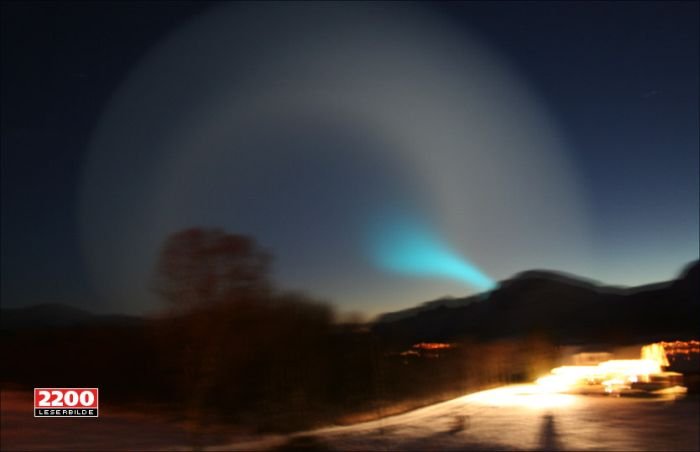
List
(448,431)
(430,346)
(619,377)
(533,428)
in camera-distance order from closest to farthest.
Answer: (448,431), (533,428), (619,377), (430,346)

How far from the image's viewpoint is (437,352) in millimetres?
42562

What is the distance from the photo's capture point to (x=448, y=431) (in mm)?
18484

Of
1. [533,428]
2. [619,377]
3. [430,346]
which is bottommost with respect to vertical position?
[533,428]

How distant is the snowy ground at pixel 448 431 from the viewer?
538 inches

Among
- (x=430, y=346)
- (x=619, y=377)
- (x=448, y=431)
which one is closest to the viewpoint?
(x=448, y=431)

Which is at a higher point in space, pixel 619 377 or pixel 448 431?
pixel 619 377

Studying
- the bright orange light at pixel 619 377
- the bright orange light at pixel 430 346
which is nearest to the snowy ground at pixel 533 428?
the bright orange light at pixel 619 377

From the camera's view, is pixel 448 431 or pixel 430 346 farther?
pixel 430 346

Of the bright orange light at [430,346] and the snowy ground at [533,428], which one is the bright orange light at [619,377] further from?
the bright orange light at [430,346]

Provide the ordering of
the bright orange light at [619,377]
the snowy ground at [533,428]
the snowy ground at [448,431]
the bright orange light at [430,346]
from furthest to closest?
the bright orange light at [430,346] → the bright orange light at [619,377] → the snowy ground at [533,428] → the snowy ground at [448,431]

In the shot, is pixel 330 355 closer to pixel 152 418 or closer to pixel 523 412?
pixel 523 412

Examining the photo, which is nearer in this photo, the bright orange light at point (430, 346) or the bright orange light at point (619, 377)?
the bright orange light at point (619, 377)

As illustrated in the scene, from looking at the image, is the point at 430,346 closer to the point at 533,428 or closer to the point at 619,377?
the point at 619,377

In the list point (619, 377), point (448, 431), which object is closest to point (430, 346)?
point (619, 377)
